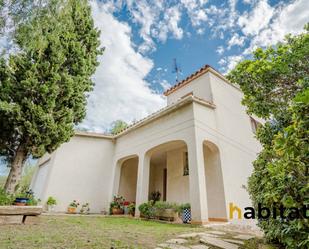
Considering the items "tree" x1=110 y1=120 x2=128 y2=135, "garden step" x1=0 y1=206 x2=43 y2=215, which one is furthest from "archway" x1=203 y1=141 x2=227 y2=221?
"tree" x1=110 y1=120 x2=128 y2=135

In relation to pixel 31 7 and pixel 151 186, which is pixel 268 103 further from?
pixel 151 186

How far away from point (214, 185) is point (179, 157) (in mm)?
2567

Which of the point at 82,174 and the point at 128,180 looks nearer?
the point at 82,174

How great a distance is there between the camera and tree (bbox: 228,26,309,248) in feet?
6.07

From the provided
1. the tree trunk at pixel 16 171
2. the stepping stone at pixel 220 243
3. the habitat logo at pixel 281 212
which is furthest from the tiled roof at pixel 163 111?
the stepping stone at pixel 220 243

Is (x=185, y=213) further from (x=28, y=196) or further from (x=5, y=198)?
(x=28, y=196)

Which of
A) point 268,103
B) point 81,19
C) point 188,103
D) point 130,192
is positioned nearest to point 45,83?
point 81,19

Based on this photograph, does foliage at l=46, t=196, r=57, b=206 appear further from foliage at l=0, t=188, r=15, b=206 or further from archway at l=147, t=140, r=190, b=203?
archway at l=147, t=140, r=190, b=203

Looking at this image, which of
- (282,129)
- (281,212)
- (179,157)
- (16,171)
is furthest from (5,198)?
(282,129)

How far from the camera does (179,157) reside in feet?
33.5

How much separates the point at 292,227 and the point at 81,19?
997 centimetres

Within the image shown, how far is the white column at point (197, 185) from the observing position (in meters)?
6.52

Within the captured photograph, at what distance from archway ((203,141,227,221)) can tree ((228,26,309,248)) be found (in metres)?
4.10

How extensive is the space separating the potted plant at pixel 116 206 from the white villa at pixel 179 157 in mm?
457
